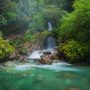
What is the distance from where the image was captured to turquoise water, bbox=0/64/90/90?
1675cm

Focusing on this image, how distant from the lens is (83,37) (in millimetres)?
29125

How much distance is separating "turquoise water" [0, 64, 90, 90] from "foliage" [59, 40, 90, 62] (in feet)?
9.37

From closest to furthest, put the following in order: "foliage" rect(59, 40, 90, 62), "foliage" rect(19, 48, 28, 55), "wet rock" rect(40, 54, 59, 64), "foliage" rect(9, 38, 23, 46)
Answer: "wet rock" rect(40, 54, 59, 64)
"foliage" rect(59, 40, 90, 62)
"foliage" rect(19, 48, 28, 55)
"foliage" rect(9, 38, 23, 46)

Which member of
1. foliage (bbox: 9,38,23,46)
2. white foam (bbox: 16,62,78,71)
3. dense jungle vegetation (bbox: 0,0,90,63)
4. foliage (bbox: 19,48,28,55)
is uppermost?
dense jungle vegetation (bbox: 0,0,90,63)

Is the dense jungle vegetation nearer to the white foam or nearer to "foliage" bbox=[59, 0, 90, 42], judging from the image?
"foliage" bbox=[59, 0, 90, 42]

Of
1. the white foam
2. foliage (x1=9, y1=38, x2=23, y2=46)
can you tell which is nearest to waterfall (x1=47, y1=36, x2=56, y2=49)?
foliage (x1=9, y1=38, x2=23, y2=46)

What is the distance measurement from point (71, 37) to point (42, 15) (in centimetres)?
1296

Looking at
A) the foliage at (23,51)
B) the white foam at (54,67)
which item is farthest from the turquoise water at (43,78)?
the foliage at (23,51)

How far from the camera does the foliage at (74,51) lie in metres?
27.5

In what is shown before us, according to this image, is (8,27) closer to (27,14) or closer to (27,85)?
(27,14)

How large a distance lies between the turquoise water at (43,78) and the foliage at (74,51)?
2.86 metres

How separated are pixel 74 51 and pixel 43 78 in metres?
8.95

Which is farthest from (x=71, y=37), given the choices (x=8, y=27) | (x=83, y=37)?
(x=8, y=27)

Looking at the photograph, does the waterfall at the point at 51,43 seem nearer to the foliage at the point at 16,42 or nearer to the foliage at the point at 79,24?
the foliage at the point at 16,42
